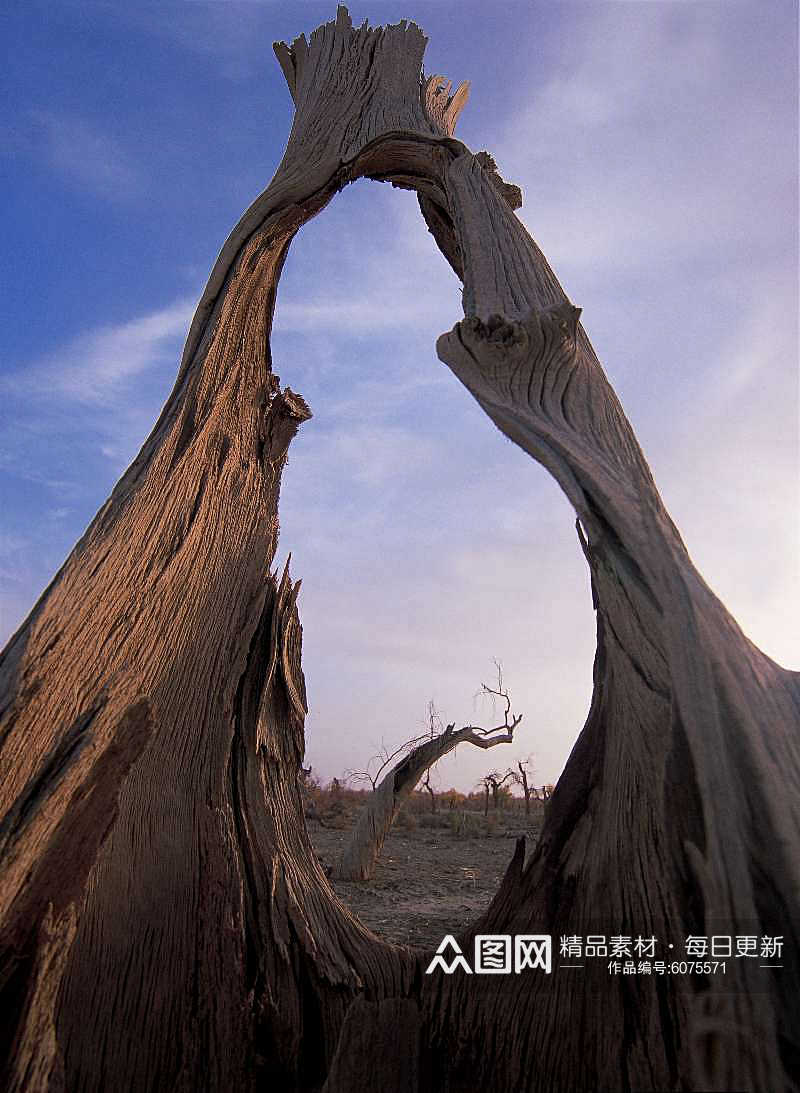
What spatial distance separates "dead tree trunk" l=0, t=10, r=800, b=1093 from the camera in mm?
1183

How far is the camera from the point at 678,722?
121 cm

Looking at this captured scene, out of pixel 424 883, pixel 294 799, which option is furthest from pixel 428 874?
pixel 294 799

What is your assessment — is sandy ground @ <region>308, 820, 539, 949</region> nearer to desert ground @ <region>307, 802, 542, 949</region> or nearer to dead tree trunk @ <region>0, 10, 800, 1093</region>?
desert ground @ <region>307, 802, 542, 949</region>

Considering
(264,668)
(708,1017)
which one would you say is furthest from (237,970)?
(708,1017)

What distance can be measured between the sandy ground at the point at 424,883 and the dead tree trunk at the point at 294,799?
1262mm

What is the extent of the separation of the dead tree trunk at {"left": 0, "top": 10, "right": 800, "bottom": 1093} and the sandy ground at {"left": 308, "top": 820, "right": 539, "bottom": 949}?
1.26 metres

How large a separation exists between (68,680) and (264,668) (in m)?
0.77

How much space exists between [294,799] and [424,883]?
372cm

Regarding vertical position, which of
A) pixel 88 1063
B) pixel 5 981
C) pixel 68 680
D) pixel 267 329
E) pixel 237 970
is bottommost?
pixel 88 1063

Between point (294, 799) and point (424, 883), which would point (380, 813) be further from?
point (294, 799)

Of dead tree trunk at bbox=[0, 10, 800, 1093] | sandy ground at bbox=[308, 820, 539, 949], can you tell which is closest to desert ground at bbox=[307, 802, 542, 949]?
sandy ground at bbox=[308, 820, 539, 949]

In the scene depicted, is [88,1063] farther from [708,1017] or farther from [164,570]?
[708,1017]

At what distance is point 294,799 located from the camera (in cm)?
240

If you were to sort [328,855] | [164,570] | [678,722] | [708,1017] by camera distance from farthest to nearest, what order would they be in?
[328,855]
[164,570]
[678,722]
[708,1017]
